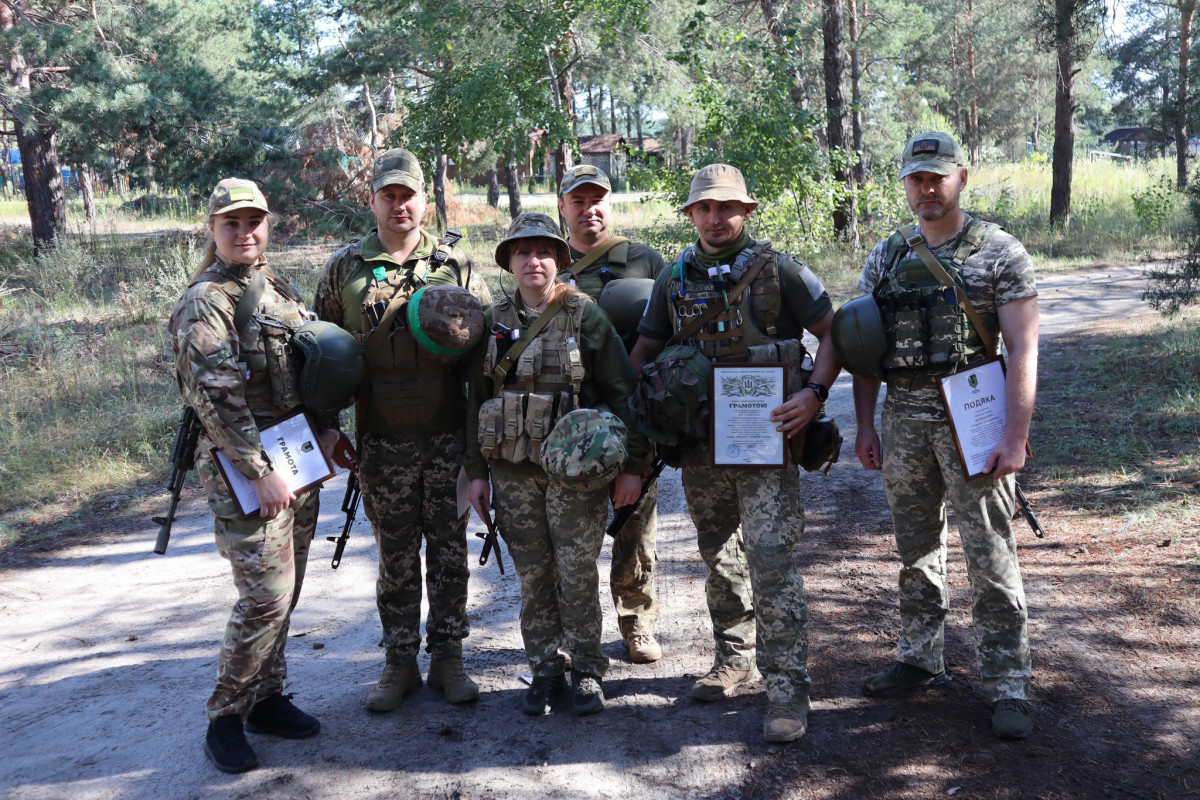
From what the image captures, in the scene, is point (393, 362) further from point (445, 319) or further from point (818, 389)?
point (818, 389)

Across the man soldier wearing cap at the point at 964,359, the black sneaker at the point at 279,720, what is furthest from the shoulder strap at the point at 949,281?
the black sneaker at the point at 279,720

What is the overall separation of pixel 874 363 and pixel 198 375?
8.38ft

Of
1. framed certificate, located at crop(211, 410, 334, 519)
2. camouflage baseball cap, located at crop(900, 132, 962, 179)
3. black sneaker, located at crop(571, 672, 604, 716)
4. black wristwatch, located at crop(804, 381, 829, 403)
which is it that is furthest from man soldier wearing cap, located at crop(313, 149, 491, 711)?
camouflage baseball cap, located at crop(900, 132, 962, 179)

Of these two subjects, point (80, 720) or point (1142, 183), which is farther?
point (1142, 183)

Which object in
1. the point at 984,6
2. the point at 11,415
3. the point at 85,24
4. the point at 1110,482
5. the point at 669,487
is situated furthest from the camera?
the point at 984,6

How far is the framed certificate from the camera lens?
3.42m

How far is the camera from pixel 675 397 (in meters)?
3.59

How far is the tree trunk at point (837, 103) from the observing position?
15258 mm

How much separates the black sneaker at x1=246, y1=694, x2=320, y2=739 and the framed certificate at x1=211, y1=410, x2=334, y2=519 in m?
0.86

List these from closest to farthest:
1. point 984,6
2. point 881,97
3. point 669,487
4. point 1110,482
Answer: point 1110,482
point 669,487
point 881,97
point 984,6

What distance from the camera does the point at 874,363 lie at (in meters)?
3.53

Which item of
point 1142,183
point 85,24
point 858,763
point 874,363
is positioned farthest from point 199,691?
point 1142,183

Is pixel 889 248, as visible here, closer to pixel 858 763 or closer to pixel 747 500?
pixel 747 500

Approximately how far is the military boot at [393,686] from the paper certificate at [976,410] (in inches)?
97.6
